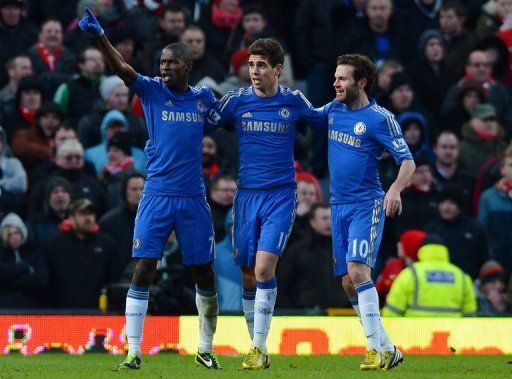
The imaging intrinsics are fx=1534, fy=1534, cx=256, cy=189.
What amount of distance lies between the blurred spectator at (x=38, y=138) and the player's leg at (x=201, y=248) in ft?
20.4

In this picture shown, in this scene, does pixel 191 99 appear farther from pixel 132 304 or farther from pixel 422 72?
pixel 422 72

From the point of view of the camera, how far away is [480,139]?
64.7ft

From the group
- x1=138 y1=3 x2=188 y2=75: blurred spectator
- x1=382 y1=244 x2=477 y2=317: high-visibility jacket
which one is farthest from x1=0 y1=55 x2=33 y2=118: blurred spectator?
x1=382 y1=244 x2=477 y2=317: high-visibility jacket

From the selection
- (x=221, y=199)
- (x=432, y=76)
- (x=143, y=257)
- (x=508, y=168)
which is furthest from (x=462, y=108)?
(x=143, y=257)

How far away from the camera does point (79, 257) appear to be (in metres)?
17.0

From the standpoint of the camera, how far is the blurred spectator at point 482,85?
2039cm

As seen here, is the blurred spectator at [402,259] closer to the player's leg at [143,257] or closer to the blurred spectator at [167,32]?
the player's leg at [143,257]

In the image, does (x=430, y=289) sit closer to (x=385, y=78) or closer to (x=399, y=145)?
(x=399, y=145)

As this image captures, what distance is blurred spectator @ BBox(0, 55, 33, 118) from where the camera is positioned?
1956 cm

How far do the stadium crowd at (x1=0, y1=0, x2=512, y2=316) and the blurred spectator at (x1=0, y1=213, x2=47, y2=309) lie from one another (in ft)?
0.05

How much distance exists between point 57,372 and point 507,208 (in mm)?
7960

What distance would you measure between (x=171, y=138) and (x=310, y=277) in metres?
4.68

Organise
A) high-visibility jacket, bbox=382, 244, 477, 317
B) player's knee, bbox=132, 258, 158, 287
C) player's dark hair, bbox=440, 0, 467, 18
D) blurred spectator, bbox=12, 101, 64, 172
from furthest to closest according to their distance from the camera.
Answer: player's dark hair, bbox=440, 0, 467, 18 → blurred spectator, bbox=12, 101, 64, 172 → high-visibility jacket, bbox=382, 244, 477, 317 → player's knee, bbox=132, 258, 158, 287

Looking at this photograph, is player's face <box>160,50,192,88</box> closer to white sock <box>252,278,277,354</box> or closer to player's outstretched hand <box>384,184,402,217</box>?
white sock <box>252,278,277,354</box>
